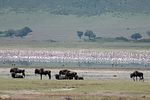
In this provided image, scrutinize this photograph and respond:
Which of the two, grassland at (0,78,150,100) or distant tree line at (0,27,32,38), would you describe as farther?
distant tree line at (0,27,32,38)

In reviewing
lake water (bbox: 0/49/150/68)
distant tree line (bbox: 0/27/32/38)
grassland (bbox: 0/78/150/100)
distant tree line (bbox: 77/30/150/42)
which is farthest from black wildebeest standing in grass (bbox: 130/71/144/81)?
distant tree line (bbox: 0/27/32/38)

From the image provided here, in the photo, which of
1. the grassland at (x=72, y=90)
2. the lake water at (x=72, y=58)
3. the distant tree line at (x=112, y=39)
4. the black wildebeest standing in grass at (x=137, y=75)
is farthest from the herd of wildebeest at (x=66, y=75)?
the distant tree line at (x=112, y=39)

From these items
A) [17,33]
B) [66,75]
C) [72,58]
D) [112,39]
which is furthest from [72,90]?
[17,33]

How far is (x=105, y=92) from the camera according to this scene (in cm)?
4381

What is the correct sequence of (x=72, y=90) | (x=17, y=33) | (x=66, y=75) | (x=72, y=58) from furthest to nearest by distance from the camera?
(x=17, y=33), (x=72, y=58), (x=66, y=75), (x=72, y=90)

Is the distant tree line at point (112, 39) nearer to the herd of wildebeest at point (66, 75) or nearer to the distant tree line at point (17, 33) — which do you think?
the distant tree line at point (17, 33)

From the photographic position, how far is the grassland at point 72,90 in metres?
41.5

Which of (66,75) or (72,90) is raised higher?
(66,75)

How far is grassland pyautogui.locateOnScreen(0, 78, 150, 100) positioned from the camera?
41469mm

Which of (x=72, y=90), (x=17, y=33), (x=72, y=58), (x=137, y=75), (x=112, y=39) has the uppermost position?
(x=17, y=33)

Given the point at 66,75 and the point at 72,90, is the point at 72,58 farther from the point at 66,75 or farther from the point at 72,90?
the point at 72,90

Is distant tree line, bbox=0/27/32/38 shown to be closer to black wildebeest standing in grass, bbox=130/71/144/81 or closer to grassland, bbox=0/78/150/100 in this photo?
black wildebeest standing in grass, bbox=130/71/144/81

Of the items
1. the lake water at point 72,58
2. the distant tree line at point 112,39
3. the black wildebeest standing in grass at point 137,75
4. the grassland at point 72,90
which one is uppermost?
the distant tree line at point 112,39

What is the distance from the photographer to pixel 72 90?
45.0 meters
